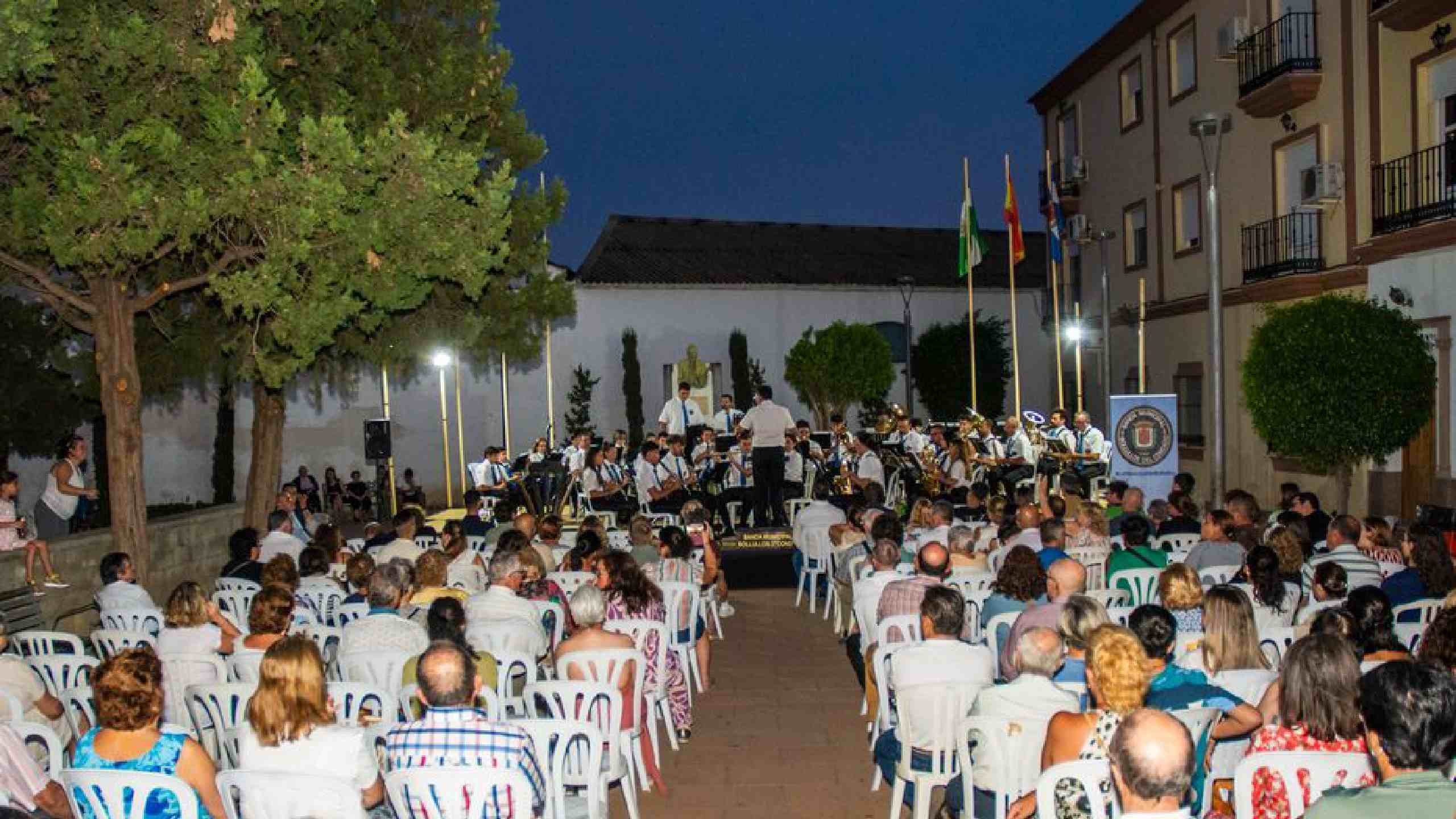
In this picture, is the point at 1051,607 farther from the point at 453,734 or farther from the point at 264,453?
the point at 264,453

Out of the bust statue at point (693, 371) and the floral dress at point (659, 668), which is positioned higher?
the bust statue at point (693, 371)

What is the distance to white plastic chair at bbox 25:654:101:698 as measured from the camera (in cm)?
698

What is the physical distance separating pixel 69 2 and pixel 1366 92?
1611 cm

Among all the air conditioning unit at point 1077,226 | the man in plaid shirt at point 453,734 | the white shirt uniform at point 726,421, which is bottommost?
the man in plaid shirt at point 453,734

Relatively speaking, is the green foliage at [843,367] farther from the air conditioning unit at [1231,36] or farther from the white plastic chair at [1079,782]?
the white plastic chair at [1079,782]

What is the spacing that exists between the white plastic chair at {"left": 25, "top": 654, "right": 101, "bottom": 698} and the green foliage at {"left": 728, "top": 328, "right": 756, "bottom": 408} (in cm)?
2752

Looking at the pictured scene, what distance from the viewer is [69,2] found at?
32.7 feet

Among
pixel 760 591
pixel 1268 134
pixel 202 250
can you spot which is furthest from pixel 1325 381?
pixel 202 250

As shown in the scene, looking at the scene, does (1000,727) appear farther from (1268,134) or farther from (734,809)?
(1268,134)

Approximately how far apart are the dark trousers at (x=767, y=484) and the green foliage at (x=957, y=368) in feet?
61.1

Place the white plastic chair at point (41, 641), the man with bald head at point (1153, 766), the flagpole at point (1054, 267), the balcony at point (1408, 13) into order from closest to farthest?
the man with bald head at point (1153, 766) < the white plastic chair at point (41, 641) < the balcony at point (1408, 13) < the flagpole at point (1054, 267)

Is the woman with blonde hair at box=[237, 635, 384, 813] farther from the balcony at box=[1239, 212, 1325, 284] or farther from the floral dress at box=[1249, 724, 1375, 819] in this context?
the balcony at box=[1239, 212, 1325, 284]

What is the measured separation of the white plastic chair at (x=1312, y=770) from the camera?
13.5 feet

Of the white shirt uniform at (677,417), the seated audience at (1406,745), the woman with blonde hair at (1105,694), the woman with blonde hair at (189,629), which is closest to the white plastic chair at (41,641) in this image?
the woman with blonde hair at (189,629)
